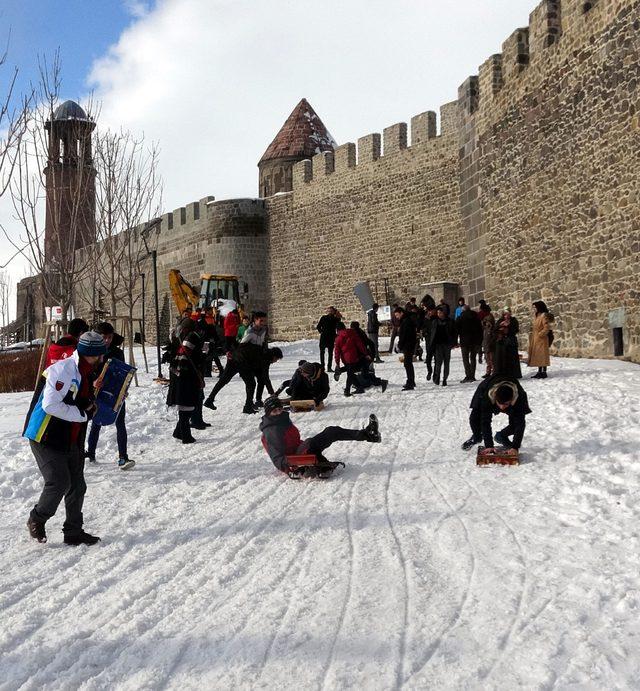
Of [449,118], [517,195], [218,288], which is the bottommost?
[218,288]

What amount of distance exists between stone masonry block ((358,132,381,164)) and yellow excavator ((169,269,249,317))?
5908 millimetres

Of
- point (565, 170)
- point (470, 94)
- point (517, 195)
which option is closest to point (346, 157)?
point (470, 94)

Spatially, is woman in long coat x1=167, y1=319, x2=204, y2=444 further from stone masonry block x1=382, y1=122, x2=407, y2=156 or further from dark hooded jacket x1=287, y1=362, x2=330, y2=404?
stone masonry block x1=382, y1=122, x2=407, y2=156

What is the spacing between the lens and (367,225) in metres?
23.6

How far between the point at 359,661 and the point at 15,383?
13111 mm

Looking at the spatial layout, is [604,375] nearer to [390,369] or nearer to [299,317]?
[390,369]

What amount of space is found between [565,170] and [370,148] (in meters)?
12.1

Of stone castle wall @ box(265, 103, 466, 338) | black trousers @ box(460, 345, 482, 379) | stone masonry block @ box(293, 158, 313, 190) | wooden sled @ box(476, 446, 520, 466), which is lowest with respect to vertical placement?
wooden sled @ box(476, 446, 520, 466)

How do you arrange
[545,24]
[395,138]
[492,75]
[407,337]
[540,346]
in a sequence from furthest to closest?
[395,138] → [492,75] → [545,24] → [407,337] → [540,346]

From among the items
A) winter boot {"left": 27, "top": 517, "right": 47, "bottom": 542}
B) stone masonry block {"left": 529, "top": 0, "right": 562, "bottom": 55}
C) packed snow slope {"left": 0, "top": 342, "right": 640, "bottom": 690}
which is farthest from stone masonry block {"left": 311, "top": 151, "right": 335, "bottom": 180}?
winter boot {"left": 27, "top": 517, "right": 47, "bottom": 542}

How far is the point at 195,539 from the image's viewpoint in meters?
4.17

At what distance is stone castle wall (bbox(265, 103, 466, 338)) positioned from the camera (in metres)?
21.2

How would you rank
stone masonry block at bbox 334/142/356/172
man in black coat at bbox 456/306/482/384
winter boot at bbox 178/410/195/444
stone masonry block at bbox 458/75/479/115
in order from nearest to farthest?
winter boot at bbox 178/410/195/444, man in black coat at bbox 456/306/482/384, stone masonry block at bbox 458/75/479/115, stone masonry block at bbox 334/142/356/172

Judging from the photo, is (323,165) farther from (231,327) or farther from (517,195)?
(517,195)
